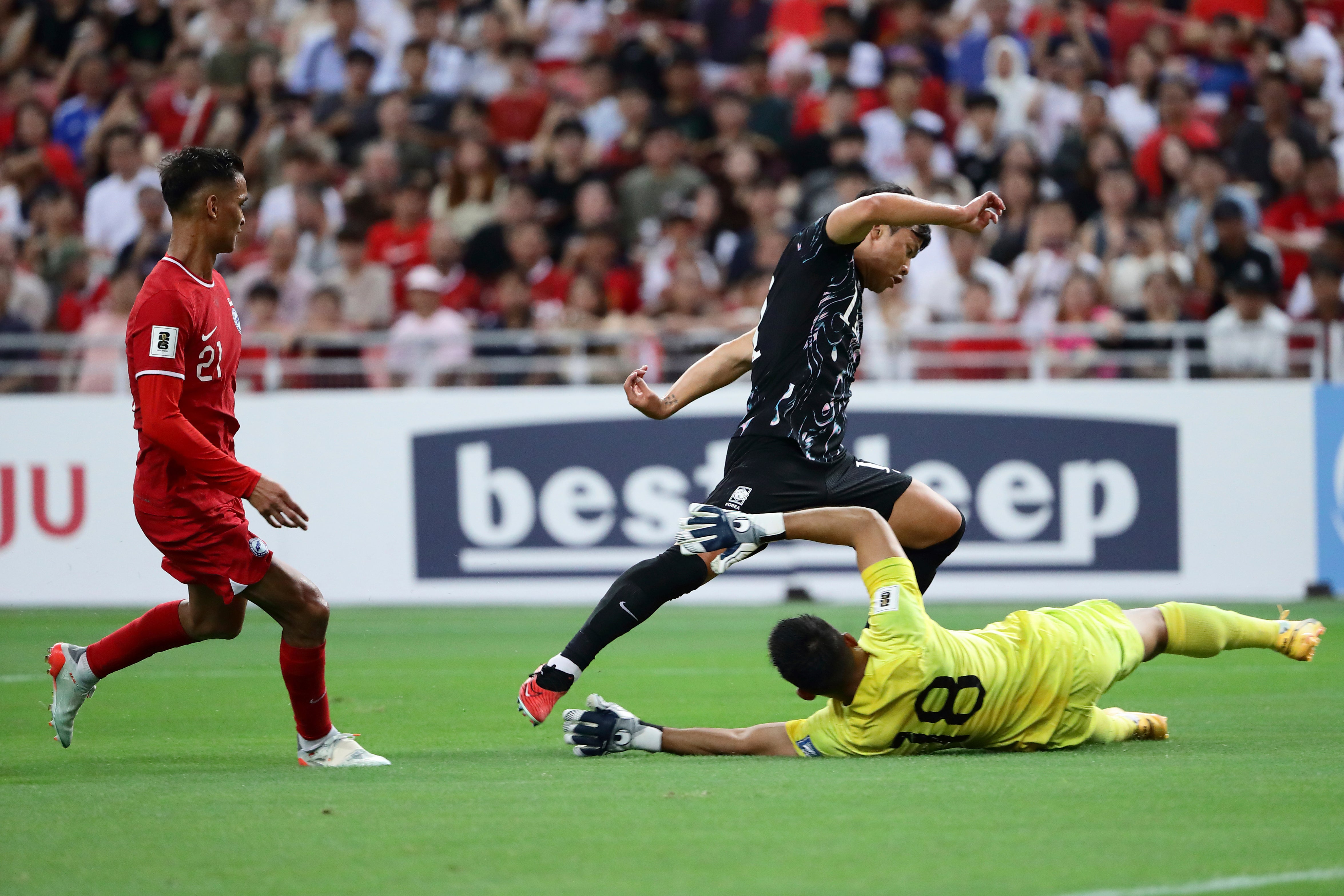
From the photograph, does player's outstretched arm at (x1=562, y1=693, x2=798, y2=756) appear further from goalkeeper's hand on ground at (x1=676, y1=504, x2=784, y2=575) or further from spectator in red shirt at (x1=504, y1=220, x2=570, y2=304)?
spectator in red shirt at (x1=504, y1=220, x2=570, y2=304)

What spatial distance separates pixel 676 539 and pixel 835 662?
867 millimetres

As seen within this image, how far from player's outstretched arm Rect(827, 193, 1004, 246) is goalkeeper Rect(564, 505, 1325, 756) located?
3.55 feet

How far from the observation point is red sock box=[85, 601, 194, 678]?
255 inches

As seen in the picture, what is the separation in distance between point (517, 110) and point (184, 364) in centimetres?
1155

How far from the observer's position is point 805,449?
6531 millimetres

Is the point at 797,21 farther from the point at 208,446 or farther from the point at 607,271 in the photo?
the point at 208,446

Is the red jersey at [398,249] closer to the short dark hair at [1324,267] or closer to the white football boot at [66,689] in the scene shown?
the short dark hair at [1324,267]

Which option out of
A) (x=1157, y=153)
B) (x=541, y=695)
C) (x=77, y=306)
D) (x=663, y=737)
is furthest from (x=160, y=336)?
(x=1157, y=153)

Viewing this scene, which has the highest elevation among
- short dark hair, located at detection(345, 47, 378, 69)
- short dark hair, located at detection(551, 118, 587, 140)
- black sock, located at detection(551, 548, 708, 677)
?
short dark hair, located at detection(345, 47, 378, 69)

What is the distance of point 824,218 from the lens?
651 cm

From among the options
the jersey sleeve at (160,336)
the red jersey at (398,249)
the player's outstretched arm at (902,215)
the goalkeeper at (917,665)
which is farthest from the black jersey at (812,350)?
the red jersey at (398,249)

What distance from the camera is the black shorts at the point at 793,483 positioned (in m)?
6.46

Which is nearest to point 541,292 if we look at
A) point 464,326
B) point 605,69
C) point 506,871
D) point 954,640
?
point 464,326

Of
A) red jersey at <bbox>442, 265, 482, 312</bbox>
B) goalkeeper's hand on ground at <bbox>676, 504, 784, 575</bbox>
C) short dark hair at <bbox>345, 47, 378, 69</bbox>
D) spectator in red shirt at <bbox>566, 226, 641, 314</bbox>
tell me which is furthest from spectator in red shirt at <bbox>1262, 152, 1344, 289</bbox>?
goalkeeper's hand on ground at <bbox>676, 504, 784, 575</bbox>
